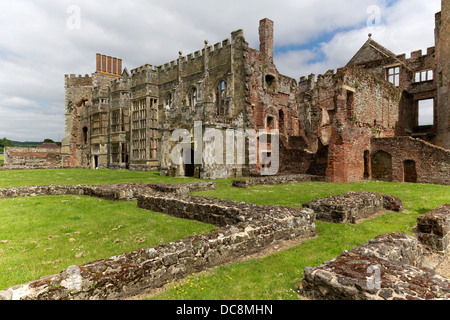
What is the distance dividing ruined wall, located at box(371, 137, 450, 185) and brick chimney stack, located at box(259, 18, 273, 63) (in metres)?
14.4

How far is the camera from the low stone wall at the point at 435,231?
6.36 m

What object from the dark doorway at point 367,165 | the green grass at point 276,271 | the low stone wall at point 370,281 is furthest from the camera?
the dark doorway at point 367,165

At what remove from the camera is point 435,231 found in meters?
6.45

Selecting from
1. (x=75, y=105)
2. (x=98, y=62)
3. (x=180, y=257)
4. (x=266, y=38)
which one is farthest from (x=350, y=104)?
(x=75, y=105)

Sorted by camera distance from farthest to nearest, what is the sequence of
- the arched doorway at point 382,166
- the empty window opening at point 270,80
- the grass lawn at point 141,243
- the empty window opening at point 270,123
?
the empty window opening at point 270,80, the empty window opening at point 270,123, the arched doorway at point 382,166, the grass lawn at point 141,243

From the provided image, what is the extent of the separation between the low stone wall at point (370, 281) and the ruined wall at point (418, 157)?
62.0 ft

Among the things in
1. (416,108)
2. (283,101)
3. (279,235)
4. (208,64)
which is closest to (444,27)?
(416,108)

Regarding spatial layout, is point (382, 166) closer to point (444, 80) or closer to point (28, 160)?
point (444, 80)

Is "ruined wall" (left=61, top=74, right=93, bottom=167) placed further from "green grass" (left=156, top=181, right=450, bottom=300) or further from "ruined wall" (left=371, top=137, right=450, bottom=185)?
"green grass" (left=156, top=181, right=450, bottom=300)

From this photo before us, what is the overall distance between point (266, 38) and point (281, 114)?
8.68m

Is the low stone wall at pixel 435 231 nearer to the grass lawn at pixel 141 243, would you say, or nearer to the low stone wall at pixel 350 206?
the grass lawn at pixel 141 243

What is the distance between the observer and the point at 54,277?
3.57 meters

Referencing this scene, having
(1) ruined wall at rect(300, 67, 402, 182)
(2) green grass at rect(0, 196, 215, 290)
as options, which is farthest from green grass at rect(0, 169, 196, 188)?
(1) ruined wall at rect(300, 67, 402, 182)

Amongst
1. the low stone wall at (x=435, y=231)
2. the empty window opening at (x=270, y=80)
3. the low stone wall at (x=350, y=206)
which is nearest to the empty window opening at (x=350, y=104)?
the empty window opening at (x=270, y=80)
